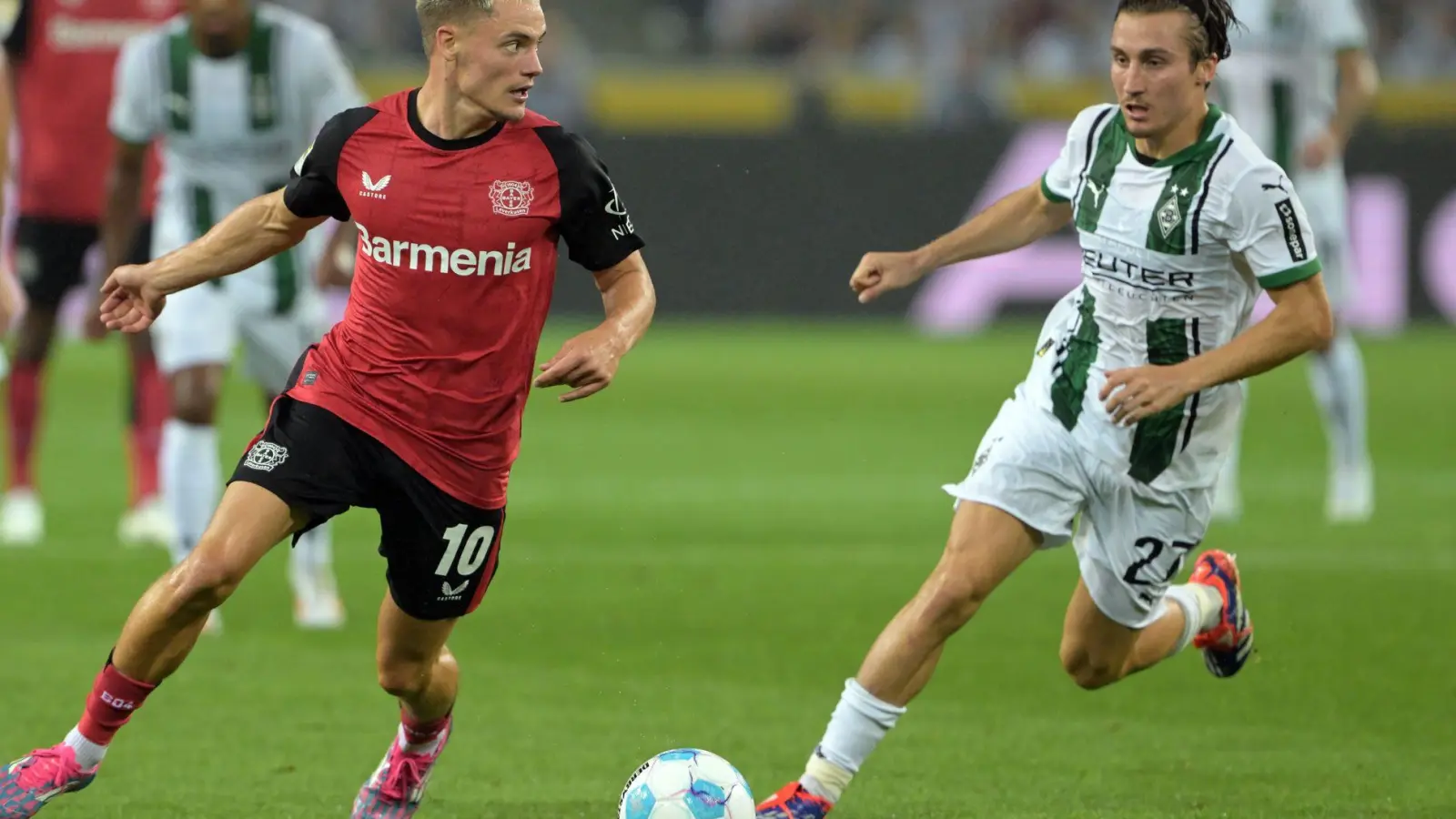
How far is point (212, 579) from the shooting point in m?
4.62

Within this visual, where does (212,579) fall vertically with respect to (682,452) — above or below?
above

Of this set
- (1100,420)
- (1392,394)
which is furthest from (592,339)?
(1392,394)

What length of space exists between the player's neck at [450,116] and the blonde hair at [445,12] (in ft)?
0.32

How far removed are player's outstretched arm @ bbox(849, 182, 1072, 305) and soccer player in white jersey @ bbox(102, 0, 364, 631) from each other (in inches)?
110

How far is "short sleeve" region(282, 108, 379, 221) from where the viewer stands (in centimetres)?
492

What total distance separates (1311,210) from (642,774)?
6558 mm

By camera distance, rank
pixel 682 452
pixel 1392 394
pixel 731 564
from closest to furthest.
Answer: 1. pixel 731 564
2. pixel 682 452
3. pixel 1392 394

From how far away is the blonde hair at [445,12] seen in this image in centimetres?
480

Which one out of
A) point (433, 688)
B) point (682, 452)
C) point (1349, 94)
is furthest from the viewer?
point (682, 452)

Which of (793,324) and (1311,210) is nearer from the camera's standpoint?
(1311,210)

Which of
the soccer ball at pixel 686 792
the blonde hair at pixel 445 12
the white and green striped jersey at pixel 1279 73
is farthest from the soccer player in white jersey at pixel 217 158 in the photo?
the white and green striped jersey at pixel 1279 73

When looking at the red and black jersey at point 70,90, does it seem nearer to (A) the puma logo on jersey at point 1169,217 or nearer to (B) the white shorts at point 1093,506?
(B) the white shorts at point 1093,506

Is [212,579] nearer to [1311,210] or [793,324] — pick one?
[1311,210]

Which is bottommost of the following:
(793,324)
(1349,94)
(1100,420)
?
(793,324)
